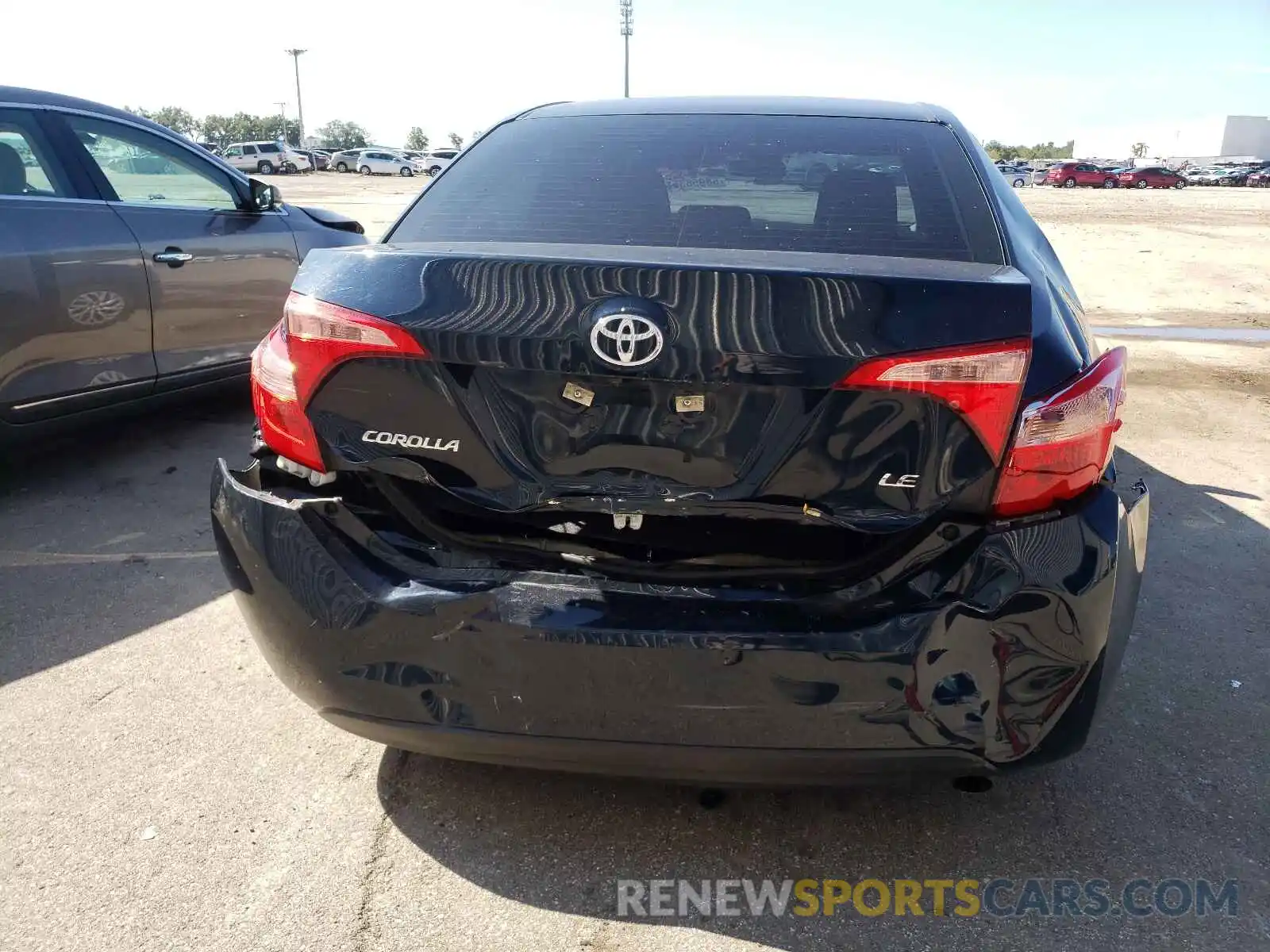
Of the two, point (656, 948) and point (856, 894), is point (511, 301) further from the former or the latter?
point (856, 894)

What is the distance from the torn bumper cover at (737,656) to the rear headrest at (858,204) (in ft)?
2.66

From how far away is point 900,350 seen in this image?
1.84 metres

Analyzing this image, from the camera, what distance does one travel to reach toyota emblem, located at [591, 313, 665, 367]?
6.14 ft

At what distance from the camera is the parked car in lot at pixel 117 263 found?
4.22 m

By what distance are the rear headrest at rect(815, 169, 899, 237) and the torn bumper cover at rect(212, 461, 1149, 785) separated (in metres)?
0.81

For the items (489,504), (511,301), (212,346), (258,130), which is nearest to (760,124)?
(511,301)

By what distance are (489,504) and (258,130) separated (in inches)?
5053

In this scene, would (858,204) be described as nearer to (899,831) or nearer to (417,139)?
(899,831)

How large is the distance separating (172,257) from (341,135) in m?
128

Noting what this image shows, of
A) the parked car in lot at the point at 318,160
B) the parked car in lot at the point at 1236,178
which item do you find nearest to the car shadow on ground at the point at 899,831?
the parked car in lot at the point at 318,160

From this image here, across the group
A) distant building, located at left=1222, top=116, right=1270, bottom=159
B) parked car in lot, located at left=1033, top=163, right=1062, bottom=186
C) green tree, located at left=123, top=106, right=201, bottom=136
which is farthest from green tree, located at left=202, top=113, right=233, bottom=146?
distant building, located at left=1222, top=116, right=1270, bottom=159

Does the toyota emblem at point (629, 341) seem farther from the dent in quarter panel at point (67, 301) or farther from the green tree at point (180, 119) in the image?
the green tree at point (180, 119)

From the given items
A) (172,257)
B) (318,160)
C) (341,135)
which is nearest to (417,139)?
(341,135)

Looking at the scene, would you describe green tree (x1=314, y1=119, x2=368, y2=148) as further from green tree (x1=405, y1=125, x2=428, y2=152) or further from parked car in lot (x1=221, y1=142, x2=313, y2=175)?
parked car in lot (x1=221, y1=142, x2=313, y2=175)
